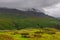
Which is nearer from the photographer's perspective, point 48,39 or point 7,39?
point 7,39

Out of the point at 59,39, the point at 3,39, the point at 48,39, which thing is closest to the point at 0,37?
the point at 3,39

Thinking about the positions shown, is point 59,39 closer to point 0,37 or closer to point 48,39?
point 48,39

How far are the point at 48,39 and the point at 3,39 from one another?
1194cm

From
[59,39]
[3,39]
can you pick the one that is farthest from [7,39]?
[59,39]

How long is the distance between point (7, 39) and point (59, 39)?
45.6 ft

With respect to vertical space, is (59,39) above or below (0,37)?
below

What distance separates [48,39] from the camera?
39.0 m

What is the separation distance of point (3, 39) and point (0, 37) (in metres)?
0.97

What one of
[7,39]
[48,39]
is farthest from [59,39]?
[7,39]

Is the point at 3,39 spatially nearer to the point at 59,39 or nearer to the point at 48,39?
the point at 48,39

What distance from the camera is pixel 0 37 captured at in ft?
104

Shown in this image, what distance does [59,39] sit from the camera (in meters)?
40.0

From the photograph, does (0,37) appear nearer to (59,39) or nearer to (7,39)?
(7,39)

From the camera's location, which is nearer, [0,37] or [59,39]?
[0,37]
